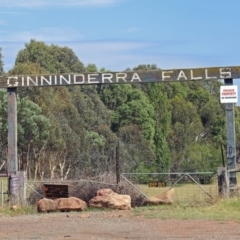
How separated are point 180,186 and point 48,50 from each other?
40.0 metres

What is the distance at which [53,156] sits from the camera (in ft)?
150

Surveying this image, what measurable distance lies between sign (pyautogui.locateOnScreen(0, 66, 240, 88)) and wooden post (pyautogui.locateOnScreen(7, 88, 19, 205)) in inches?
18.8

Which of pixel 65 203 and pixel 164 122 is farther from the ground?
pixel 164 122

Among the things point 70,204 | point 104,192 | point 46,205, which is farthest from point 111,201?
point 46,205

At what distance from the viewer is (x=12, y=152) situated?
23.4 m

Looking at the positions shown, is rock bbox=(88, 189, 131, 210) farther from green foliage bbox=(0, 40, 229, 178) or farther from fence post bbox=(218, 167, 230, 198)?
green foliage bbox=(0, 40, 229, 178)

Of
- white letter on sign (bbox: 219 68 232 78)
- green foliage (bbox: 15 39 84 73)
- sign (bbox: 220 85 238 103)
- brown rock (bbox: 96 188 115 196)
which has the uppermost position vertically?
green foliage (bbox: 15 39 84 73)

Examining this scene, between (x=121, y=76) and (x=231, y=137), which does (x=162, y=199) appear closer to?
(x=231, y=137)

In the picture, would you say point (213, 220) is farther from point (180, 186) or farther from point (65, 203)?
point (180, 186)

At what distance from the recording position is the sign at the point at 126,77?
22.6 metres

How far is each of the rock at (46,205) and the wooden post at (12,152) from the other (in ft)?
4.61

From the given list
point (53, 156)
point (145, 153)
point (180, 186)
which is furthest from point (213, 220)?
point (145, 153)

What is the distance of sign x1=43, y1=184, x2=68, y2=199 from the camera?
22688 mm

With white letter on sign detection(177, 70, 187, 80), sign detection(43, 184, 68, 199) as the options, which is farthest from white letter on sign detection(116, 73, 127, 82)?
sign detection(43, 184, 68, 199)
